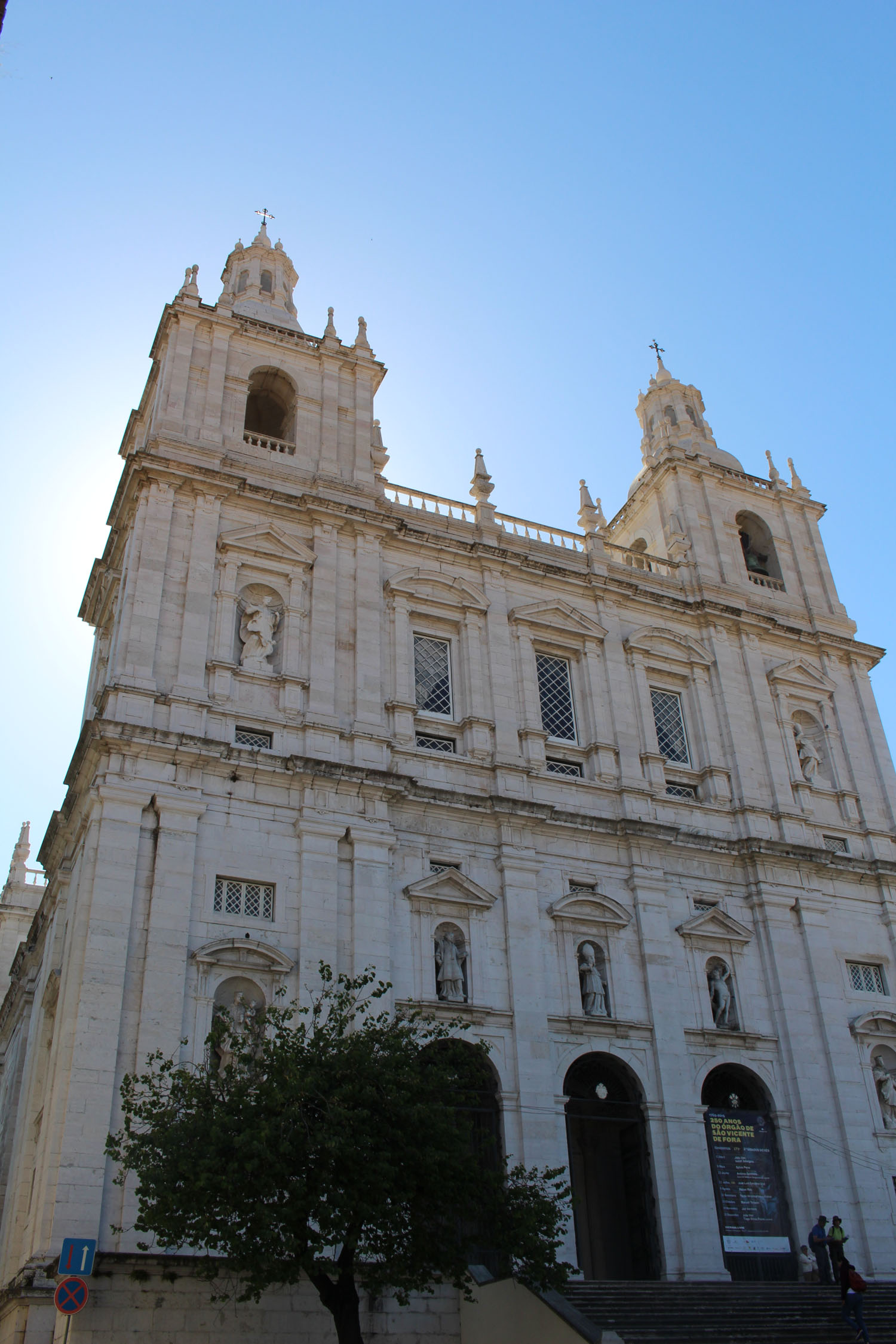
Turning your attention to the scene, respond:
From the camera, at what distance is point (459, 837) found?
24.1 meters

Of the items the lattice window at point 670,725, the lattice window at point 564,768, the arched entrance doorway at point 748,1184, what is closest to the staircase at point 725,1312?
the arched entrance doorway at point 748,1184

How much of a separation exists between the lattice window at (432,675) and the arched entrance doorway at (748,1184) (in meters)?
9.20

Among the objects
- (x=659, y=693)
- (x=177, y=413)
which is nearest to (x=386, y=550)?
(x=177, y=413)

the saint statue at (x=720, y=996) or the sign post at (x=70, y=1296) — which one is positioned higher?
the saint statue at (x=720, y=996)

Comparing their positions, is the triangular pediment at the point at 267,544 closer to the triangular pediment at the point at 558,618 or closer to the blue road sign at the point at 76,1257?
the triangular pediment at the point at 558,618

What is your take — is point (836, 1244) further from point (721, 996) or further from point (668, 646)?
point (668, 646)

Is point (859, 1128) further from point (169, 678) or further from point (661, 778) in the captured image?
point (169, 678)

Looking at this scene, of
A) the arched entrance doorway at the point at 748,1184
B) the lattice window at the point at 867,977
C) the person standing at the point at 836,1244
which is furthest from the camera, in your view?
the lattice window at the point at 867,977

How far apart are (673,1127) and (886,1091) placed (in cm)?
563

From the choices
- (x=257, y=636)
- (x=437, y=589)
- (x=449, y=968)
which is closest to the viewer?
(x=449, y=968)

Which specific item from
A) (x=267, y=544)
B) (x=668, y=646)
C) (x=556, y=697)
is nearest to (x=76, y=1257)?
(x=267, y=544)

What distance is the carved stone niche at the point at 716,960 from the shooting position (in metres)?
24.7

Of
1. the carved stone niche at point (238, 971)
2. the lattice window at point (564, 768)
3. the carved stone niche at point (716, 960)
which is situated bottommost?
the carved stone niche at point (238, 971)

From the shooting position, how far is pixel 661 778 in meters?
27.4
